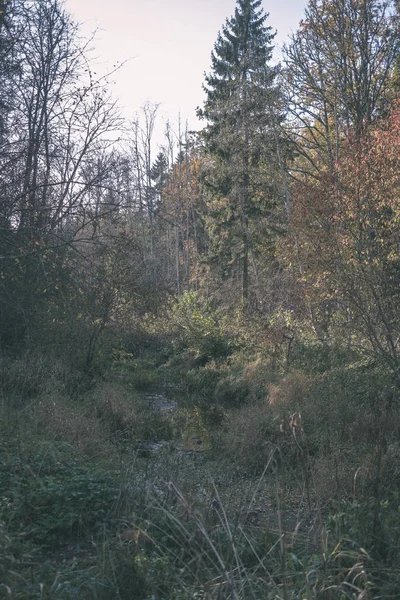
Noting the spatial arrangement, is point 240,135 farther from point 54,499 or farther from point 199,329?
point 54,499

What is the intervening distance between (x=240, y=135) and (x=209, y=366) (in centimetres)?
1091

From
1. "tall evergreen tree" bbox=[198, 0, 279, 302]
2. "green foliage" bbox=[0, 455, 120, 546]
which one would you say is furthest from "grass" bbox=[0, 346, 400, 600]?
"tall evergreen tree" bbox=[198, 0, 279, 302]

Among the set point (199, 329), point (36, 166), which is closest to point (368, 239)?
point (36, 166)

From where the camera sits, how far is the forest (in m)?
4.82

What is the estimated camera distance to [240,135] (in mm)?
25172

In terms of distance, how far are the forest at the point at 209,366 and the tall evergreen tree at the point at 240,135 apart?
0.76 ft

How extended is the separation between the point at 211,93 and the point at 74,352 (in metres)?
18.6

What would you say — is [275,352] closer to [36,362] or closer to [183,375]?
[183,375]

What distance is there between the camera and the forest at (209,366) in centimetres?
482

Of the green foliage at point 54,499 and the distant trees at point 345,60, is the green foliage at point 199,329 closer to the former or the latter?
the distant trees at point 345,60

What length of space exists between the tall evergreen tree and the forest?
0.76ft

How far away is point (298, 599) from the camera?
4.01 metres

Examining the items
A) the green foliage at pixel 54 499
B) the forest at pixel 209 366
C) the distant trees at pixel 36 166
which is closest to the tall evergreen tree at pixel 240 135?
the forest at pixel 209 366

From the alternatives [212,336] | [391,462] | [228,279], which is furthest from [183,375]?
[391,462]
